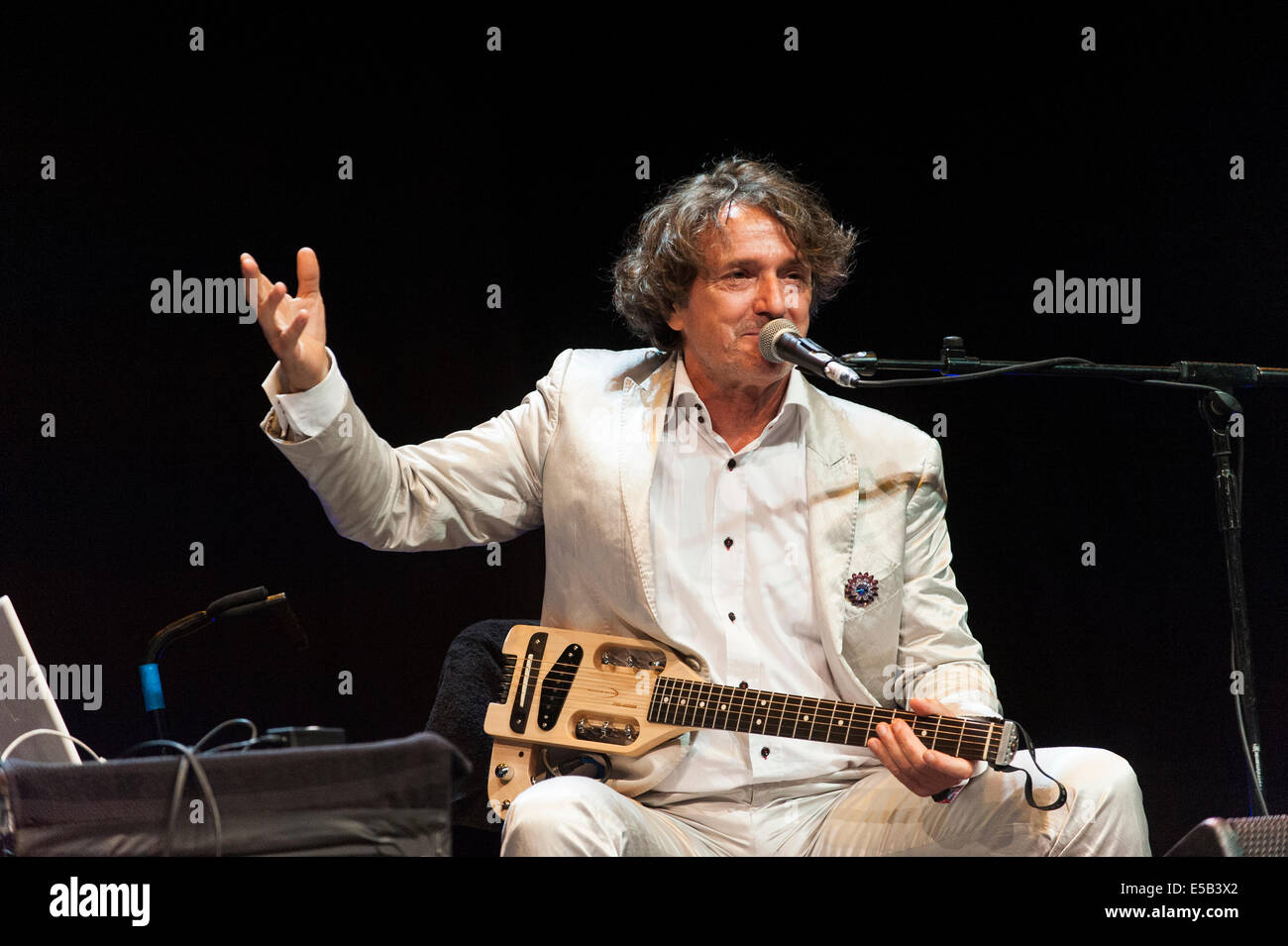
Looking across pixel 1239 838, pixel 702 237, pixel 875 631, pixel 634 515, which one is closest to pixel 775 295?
pixel 702 237

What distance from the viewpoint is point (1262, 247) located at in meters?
3.33

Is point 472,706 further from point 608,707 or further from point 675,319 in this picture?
point 675,319

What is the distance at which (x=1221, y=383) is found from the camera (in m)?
2.26

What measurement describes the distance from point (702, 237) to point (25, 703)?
62.7 inches

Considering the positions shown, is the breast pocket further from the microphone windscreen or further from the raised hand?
the raised hand

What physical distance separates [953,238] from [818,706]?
5.13 feet

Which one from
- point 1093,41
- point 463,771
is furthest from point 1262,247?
point 463,771

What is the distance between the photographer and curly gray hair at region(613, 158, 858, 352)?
2762 millimetres

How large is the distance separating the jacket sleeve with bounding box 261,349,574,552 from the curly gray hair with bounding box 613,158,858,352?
26 centimetres

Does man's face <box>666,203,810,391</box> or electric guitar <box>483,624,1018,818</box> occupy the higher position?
man's face <box>666,203,810,391</box>

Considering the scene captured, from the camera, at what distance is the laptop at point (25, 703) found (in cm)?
203

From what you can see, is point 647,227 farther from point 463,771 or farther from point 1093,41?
point 463,771
